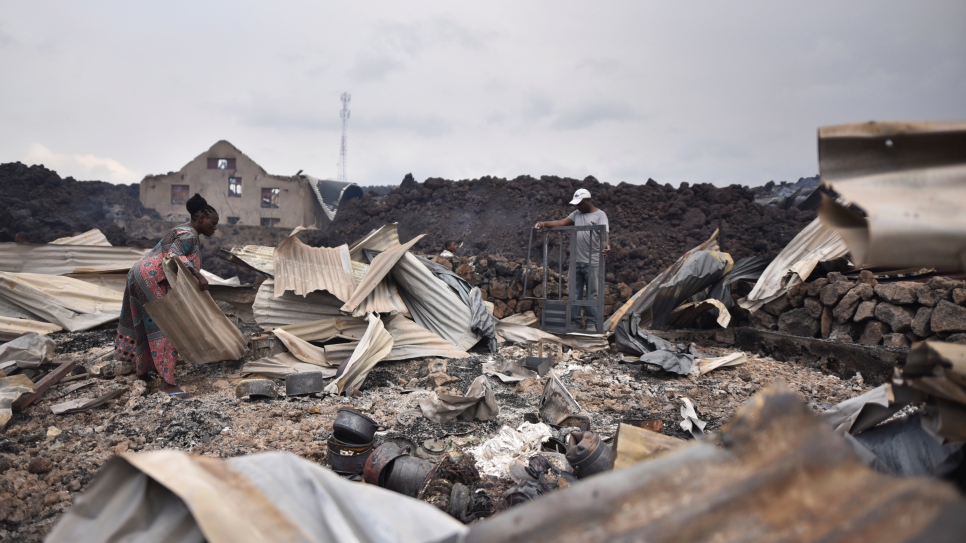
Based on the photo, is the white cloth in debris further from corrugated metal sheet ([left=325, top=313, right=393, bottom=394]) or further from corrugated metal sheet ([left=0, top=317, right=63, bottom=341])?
corrugated metal sheet ([left=0, top=317, right=63, bottom=341])

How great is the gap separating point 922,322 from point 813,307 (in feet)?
3.72

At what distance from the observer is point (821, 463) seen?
81 cm

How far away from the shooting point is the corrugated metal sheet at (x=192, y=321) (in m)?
4.03

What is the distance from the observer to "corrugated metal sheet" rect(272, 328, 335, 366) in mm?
4828

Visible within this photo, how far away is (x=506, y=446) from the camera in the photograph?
10.0 feet

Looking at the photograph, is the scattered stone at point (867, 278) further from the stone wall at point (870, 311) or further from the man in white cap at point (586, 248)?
the man in white cap at point (586, 248)

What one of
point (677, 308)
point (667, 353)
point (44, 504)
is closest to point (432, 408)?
point (44, 504)

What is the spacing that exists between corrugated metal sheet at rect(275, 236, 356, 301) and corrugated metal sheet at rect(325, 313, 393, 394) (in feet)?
1.81

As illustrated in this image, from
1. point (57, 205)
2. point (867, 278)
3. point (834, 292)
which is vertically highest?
point (57, 205)

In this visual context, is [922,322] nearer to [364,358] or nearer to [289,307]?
[364,358]

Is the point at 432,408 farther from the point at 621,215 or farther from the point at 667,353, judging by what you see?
the point at 621,215

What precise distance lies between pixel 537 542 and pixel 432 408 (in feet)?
9.60

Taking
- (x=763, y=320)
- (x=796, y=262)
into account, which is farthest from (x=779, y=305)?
(x=796, y=262)

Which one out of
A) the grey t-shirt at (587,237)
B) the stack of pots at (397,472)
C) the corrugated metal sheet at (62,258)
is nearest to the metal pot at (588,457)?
the stack of pots at (397,472)
